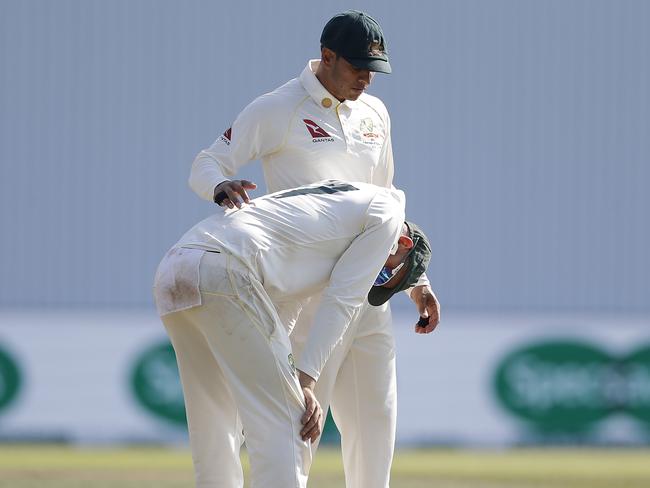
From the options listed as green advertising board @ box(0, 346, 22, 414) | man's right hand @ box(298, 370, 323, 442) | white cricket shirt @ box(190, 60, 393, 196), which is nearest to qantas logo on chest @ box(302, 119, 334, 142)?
white cricket shirt @ box(190, 60, 393, 196)

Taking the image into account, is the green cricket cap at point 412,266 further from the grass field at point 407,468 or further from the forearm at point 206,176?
the grass field at point 407,468

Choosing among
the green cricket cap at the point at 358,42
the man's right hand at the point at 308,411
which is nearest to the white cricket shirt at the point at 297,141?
the green cricket cap at the point at 358,42

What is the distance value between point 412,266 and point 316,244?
49 cm

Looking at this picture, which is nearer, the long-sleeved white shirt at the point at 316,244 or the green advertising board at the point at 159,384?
the long-sleeved white shirt at the point at 316,244

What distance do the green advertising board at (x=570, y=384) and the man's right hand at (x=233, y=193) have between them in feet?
26.6

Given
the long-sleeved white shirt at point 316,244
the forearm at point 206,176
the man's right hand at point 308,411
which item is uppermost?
the forearm at point 206,176

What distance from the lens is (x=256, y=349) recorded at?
145 inches

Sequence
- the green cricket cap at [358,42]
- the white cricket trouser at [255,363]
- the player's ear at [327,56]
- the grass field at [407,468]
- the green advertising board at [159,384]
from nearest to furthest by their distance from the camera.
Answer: the white cricket trouser at [255,363]
the green cricket cap at [358,42]
the player's ear at [327,56]
the grass field at [407,468]
the green advertising board at [159,384]

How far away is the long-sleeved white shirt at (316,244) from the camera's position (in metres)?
3.72

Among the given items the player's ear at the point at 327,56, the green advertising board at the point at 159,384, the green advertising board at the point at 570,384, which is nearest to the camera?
the player's ear at the point at 327,56

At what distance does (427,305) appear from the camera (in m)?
4.55

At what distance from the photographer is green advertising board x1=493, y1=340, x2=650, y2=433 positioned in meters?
11.7

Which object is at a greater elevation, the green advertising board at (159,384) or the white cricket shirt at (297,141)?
the white cricket shirt at (297,141)

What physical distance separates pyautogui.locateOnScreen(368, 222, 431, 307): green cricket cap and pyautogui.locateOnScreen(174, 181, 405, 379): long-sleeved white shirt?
298 millimetres
